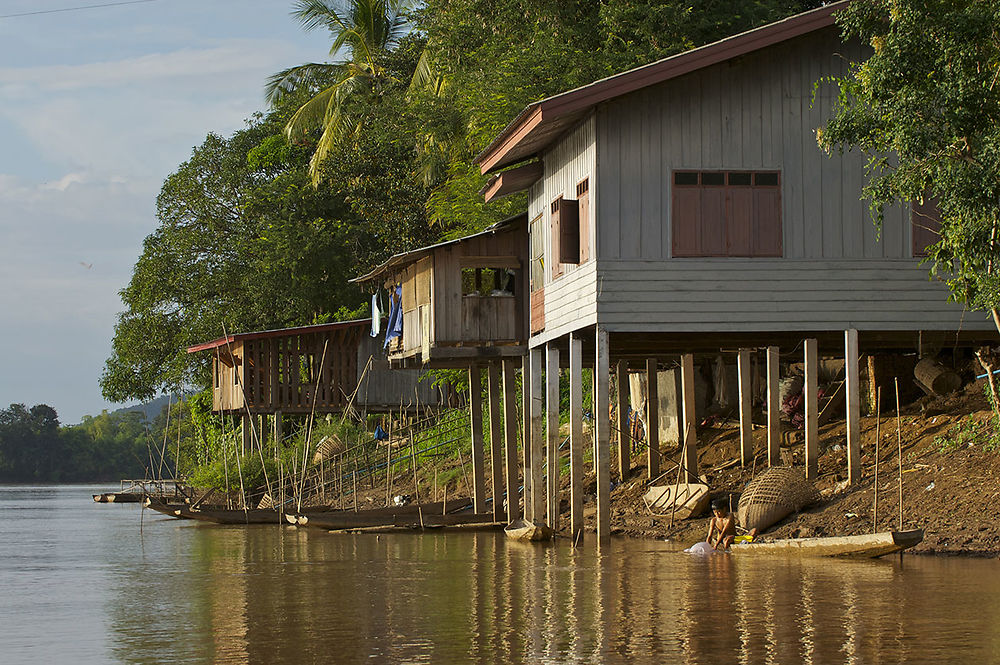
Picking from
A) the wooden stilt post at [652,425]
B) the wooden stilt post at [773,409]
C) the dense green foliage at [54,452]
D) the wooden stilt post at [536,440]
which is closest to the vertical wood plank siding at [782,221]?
the wooden stilt post at [773,409]

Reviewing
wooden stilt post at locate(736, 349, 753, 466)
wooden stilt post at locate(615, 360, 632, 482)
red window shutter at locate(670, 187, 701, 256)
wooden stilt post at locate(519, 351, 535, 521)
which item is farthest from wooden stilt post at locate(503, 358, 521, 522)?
red window shutter at locate(670, 187, 701, 256)

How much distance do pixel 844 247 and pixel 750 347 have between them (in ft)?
14.6

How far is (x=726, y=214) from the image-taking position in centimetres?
1950

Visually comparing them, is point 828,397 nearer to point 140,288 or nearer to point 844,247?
point 844,247

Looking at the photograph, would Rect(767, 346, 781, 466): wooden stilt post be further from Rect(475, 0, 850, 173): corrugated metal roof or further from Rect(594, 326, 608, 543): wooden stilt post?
Rect(475, 0, 850, 173): corrugated metal roof

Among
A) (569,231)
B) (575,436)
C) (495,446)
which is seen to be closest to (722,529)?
(575,436)

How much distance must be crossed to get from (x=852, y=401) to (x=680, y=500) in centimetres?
415

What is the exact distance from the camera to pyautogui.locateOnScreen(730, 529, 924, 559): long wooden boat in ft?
51.6

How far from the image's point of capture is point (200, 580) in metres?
18.2

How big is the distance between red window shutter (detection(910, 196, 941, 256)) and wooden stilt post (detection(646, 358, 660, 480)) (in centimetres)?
702

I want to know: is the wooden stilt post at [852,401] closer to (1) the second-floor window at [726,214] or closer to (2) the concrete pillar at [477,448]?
(1) the second-floor window at [726,214]

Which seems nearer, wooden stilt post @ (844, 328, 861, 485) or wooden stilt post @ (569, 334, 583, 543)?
wooden stilt post @ (844, 328, 861, 485)

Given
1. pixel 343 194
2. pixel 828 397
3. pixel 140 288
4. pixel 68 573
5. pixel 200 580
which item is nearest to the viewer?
pixel 200 580

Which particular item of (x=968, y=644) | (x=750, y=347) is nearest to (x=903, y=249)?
(x=750, y=347)
